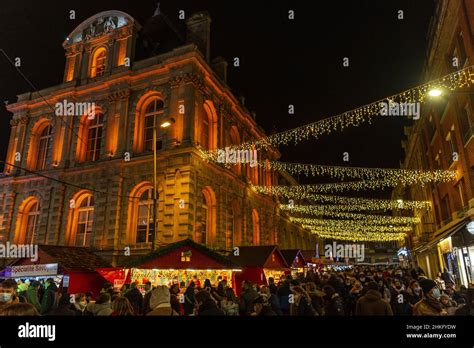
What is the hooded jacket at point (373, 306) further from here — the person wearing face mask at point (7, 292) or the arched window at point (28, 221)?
the arched window at point (28, 221)

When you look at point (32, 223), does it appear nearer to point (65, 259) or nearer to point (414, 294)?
point (65, 259)

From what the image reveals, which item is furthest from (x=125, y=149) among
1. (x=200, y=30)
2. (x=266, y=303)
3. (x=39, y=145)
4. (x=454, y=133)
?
(x=454, y=133)

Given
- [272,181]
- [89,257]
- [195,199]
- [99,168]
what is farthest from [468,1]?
[272,181]

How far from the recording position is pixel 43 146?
2680cm

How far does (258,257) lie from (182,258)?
5426 millimetres

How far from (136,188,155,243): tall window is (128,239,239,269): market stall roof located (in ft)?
24.4

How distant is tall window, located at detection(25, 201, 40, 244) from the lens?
24.3 metres

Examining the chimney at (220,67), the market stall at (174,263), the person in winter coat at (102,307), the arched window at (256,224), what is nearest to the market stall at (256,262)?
the market stall at (174,263)

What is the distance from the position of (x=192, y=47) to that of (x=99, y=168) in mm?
10198

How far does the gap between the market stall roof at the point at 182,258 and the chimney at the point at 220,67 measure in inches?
691

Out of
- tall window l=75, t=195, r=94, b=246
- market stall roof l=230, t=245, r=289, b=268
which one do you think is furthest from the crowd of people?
tall window l=75, t=195, r=94, b=246

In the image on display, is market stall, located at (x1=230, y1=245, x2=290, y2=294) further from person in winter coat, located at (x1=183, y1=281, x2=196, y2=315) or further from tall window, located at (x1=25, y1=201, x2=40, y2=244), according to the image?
tall window, located at (x1=25, y1=201, x2=40, y2=244)

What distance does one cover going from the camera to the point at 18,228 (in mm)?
24484

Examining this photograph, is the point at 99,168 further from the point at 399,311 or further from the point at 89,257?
the point at 399,311
